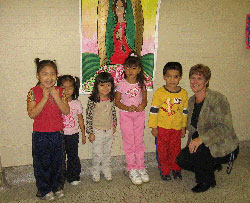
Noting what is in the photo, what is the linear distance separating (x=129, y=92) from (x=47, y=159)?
Answer: 117 centimetres

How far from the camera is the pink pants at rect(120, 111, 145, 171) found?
2955 mm

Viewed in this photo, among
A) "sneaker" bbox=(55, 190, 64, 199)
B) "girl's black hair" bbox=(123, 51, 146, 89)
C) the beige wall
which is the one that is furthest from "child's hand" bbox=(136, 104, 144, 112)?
"sneaker" bbox=(55, 190, 64, 199)

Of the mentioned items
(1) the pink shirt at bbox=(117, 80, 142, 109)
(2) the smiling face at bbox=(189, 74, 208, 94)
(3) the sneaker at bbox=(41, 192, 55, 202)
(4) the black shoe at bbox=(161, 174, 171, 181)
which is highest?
(2) the smiling face at bbox=(189, 74, 208, 94)

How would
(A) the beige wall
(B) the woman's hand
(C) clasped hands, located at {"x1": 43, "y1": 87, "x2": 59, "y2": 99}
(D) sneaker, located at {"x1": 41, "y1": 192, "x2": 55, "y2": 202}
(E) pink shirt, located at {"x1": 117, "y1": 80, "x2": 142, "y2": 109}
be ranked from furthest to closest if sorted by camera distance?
(E) pink shirt, located at {"x1": 117, "y1": 80, "x2": 142, "y2": 109} → (B) the woman's hand → (A) the beige wall → (D) sneaker, located at {"x1": 41, "y1": 192, "x2": 55, "y2": 202} → (C) clasped hands, located at {"x1": 43, "y1": 87, "x2": 59, "y2": 99}

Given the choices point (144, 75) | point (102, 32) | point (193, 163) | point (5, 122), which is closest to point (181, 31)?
point (144, 75)

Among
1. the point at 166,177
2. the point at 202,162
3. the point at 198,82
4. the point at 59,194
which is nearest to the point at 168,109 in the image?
the point at 198,82

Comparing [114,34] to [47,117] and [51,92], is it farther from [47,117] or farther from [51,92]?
[47,117]

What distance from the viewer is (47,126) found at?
243 centimetres

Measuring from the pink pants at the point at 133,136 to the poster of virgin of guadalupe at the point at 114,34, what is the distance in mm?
511

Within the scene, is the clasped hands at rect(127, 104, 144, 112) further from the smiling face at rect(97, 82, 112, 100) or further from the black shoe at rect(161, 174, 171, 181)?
the black shoe at rect(161, 174, 171, 181)

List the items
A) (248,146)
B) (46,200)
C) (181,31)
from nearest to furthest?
1. (46,200)
2. (181,31)
3. (248,146)

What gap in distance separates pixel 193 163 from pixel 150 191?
23.3 inches

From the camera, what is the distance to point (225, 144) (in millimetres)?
2795

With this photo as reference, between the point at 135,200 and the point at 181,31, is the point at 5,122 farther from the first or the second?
the point at 181,31
